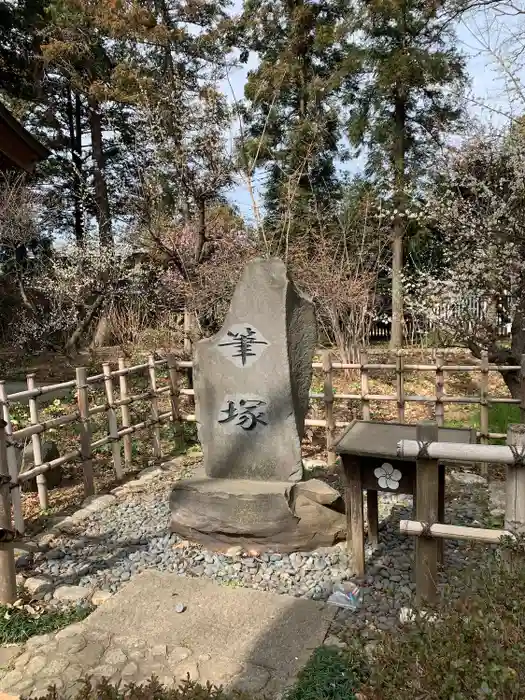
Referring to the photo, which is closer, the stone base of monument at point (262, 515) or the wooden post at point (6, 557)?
the wooden post at point (6, 557)

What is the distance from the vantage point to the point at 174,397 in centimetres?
629

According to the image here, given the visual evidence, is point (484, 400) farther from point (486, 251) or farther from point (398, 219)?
point (398, 219)

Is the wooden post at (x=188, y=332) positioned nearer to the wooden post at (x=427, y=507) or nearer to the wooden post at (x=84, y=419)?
the wooden post at (x=84, y=419)

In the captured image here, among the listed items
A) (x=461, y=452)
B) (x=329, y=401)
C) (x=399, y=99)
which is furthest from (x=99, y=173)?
(x=461, y=452)

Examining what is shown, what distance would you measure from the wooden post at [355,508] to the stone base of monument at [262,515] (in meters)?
0.43

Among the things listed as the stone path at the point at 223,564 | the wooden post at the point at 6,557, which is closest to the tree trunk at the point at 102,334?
the stone path at the point at 223,564

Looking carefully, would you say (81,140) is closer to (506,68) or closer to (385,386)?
(385,386)

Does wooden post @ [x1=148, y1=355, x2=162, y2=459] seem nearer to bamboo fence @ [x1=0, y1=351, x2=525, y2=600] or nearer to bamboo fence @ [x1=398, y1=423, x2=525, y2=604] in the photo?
bamboo fence @ [x1=0, y1=351, x2=525, y2=600]

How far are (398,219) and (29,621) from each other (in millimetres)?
11576

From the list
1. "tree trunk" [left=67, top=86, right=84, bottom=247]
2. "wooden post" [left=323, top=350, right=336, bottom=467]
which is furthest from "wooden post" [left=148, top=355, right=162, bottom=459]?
"tree trunk" [left=67, top=86, right=84, bottom=247]

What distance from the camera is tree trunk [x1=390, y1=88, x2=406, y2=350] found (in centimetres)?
1230

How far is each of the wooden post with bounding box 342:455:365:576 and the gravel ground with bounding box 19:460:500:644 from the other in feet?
0.39

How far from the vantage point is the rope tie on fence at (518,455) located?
225cm

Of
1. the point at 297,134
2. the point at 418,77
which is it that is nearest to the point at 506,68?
the point at 418,77
